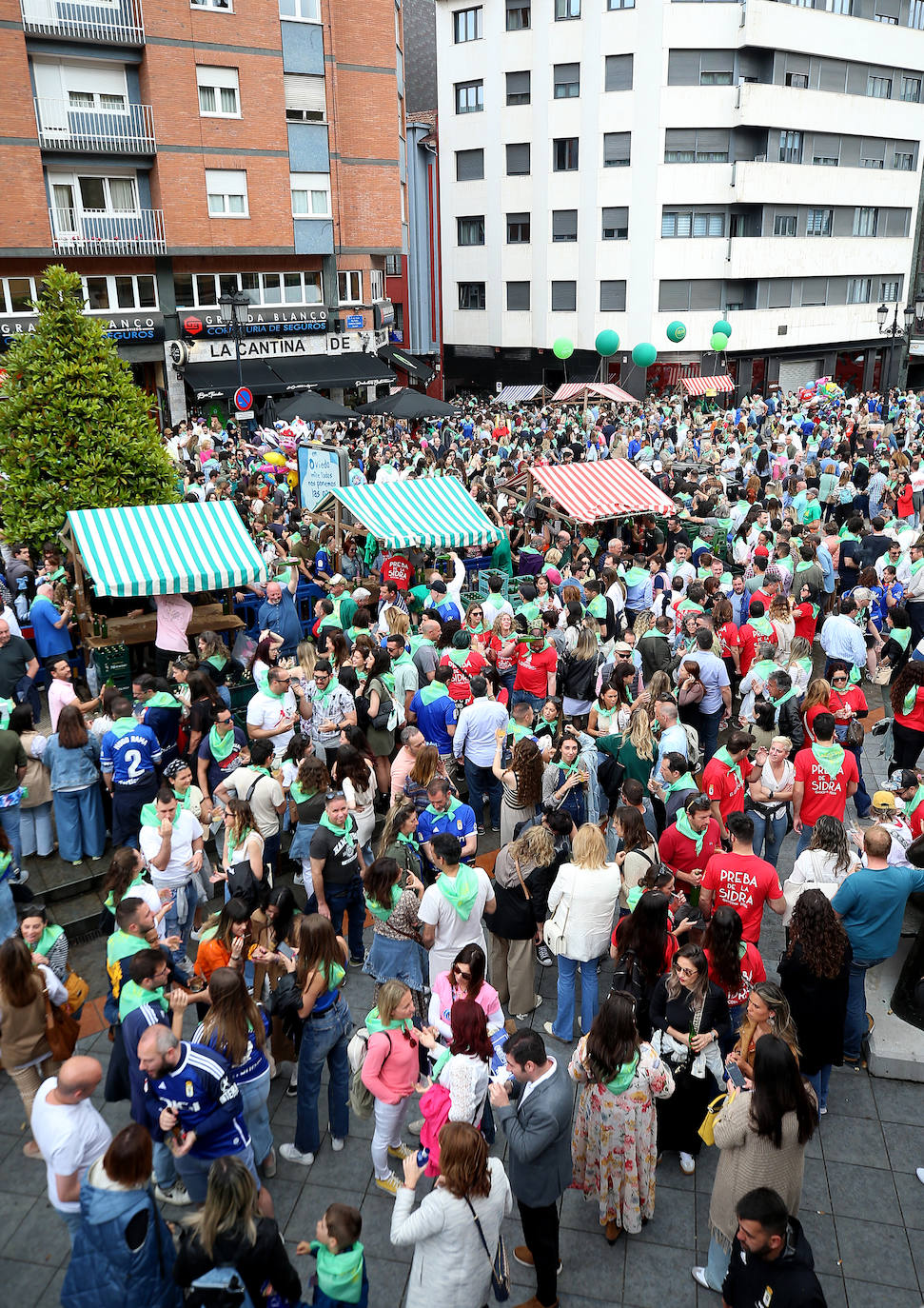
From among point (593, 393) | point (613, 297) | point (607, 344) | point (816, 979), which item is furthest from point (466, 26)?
point (816, 979)

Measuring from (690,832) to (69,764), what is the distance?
472 cm

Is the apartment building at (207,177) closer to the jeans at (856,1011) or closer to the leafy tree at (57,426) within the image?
the leafy tree at (57,426)

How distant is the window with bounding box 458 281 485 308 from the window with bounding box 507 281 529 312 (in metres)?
1.45

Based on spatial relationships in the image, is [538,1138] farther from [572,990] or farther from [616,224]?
[616,224]

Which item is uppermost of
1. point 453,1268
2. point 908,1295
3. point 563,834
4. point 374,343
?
point 374,343

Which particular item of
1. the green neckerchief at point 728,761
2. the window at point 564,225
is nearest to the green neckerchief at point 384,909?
the green neckerchief at point 728,761

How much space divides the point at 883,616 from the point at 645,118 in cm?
3104

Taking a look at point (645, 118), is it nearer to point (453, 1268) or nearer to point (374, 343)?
point (374, 343)

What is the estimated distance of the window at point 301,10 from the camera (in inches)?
1148

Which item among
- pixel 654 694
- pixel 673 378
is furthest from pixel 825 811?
pixel 673 378

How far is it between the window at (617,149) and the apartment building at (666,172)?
0.07m

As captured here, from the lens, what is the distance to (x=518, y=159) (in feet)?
127

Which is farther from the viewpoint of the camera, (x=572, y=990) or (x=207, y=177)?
(x=207, y=177)

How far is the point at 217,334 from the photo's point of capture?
30359 millimetres
